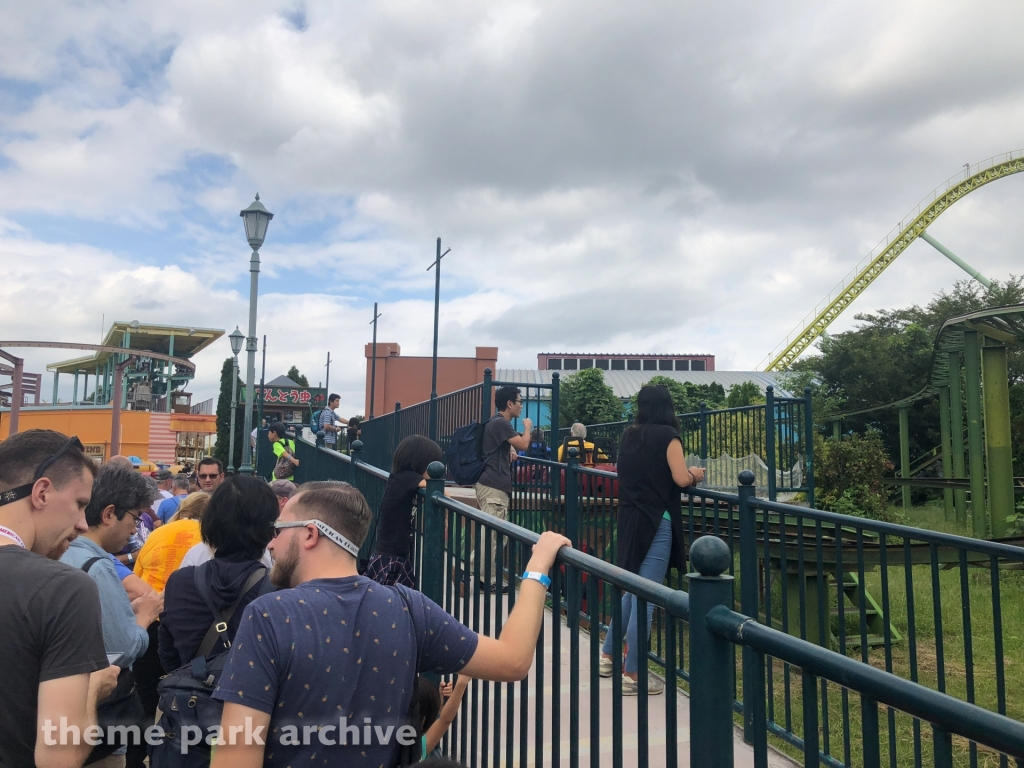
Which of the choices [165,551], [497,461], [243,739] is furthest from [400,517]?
[497,461]

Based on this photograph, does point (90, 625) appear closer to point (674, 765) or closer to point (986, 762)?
point (674, 765)

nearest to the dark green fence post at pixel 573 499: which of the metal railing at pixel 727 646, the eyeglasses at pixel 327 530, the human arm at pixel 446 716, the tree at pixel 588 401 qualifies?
the metal railing at pixel 727 646

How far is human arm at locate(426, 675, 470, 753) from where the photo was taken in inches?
104

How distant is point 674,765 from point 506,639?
654mm

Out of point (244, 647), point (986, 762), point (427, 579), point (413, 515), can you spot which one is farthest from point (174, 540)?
point (986, 762)

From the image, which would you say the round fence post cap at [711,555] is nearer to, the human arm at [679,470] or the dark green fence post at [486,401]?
the human arm at [679,470]

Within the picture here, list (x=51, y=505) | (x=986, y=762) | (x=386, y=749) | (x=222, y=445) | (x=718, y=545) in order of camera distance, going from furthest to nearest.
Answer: (x=222, y=445) < (x=986, y=762) < (x=51, y=505) < (x=386, y=749) < (x=718, y=545)

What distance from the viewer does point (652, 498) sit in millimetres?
4422

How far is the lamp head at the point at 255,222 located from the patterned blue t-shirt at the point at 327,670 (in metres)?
12.4

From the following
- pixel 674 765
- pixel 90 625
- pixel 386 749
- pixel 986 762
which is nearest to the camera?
pixel 674 765

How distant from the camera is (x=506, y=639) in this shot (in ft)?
6.85

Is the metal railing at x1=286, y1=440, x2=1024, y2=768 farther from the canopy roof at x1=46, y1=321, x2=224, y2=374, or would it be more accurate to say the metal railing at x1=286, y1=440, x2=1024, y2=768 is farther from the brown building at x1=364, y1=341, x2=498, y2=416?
the canopy roof at x1=46, y1=321, x2=224, y2=374

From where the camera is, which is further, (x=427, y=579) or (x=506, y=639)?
(x=427, y=579)

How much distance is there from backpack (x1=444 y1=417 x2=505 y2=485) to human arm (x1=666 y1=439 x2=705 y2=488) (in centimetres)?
274
